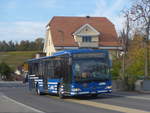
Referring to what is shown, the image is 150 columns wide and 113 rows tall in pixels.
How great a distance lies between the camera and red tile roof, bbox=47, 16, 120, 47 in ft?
238

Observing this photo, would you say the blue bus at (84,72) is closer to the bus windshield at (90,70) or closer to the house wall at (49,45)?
the bus windshield at (90,70)

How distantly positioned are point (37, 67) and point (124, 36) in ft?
45.4

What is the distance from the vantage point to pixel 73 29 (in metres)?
74.6

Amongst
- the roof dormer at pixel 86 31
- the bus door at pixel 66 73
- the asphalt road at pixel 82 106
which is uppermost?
the roof dormer at pixel 86 31

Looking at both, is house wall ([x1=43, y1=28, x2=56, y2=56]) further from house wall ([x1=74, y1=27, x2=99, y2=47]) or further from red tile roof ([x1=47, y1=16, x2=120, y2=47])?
house wall ([x1=74, y1=27, x2=99, y2=47])

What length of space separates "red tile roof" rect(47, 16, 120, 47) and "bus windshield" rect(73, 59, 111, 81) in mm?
46555

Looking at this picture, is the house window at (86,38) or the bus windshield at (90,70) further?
the house window at (86,38)

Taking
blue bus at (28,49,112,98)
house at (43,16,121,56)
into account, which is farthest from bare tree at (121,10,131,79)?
house at (43,16,121,56)

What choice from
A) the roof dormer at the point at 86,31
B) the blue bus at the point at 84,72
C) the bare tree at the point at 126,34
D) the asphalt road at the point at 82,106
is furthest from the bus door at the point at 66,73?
the roof dormer at the point at 86,31

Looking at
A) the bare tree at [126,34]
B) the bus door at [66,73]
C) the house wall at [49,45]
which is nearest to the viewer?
the bus door at [66,73]

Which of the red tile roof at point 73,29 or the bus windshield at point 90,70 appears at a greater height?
the red tile roof at point 73,29

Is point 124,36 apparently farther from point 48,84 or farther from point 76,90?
point 76,90

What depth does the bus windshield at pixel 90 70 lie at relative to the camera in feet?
80.6

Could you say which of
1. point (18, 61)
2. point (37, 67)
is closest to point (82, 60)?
point (37, 67)
